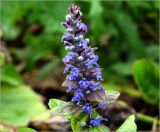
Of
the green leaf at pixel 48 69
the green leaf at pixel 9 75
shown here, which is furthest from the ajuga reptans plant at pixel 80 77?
the green leaf at pixel 48 69

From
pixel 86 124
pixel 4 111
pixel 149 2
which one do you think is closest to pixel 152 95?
pixel 149 2

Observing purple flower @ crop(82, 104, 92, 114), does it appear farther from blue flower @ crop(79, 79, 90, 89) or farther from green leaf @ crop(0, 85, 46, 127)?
green leaf @ crop(0, 85, 46, 127)

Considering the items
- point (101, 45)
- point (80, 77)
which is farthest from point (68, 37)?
point (101, 45)

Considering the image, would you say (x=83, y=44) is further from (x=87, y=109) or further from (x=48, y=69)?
(x=48, y=69)

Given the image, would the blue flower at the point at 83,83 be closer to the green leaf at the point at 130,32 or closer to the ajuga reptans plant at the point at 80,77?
the ajuga reptans plant at the point at 80,77

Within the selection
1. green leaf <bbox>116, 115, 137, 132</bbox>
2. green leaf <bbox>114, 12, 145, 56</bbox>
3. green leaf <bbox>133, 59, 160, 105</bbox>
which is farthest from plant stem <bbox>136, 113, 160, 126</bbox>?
green leaf <bbox>116, 115, 137, 132</bbox>

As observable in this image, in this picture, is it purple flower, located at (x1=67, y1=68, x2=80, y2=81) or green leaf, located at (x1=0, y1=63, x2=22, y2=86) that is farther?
green leaf, located at (x1=0, y1=63, x2=22, y2=86)

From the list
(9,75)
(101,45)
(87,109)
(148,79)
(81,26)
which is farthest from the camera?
(101,45)
